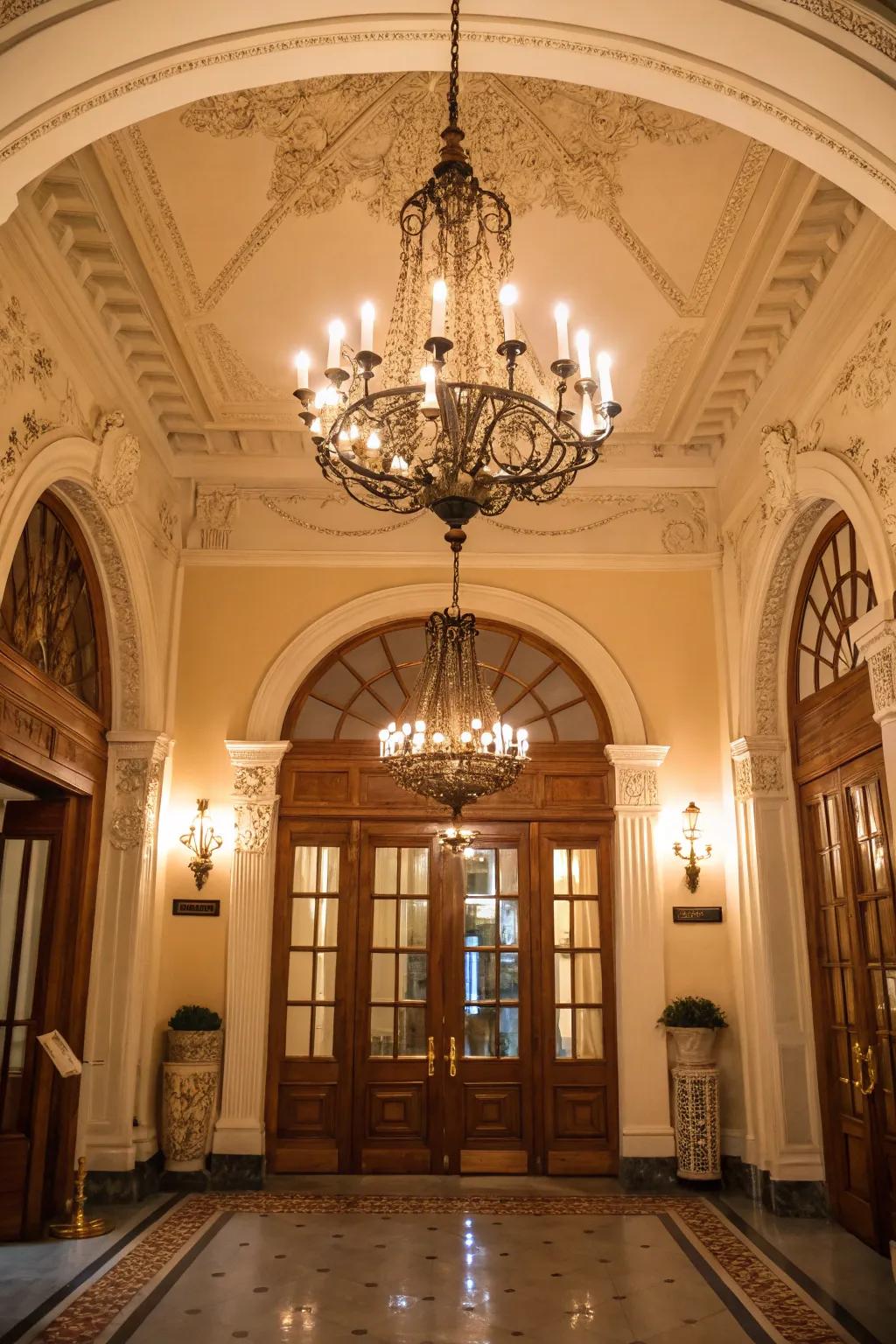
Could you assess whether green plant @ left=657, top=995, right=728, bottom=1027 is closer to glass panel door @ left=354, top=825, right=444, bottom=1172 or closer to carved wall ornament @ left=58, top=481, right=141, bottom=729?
glass panel door @ left=354, top=825, right=444, bottom=1172

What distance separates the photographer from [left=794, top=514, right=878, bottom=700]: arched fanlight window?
634 centimetres

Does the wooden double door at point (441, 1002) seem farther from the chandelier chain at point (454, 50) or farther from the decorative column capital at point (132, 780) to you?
the chandelier chain at point (454, 50)

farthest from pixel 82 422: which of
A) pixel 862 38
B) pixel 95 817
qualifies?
pixel 862 38

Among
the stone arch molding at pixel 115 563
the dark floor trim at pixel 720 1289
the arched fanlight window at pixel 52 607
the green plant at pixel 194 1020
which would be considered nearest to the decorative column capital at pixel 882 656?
the dark floor trim at pixel 720 1289

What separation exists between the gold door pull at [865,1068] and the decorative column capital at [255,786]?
14.4ft

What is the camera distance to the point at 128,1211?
22.5ft

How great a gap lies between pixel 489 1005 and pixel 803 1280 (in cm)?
314

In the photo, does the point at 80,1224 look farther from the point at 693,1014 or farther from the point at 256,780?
the point at 693,1014

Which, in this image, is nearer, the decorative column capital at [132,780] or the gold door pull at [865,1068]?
the gold door pull at [865,1068]

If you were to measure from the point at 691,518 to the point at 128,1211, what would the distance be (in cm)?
660

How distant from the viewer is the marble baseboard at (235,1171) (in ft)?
24.7

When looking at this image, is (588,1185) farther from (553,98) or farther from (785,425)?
(553,98)

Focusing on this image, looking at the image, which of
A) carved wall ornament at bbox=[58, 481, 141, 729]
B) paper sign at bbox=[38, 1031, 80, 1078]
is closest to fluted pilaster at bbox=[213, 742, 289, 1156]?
carved wall ornament at bbox=[58, 481, 141, 729]

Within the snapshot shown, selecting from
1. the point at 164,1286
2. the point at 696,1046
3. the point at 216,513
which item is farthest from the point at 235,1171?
the point at 216,513
